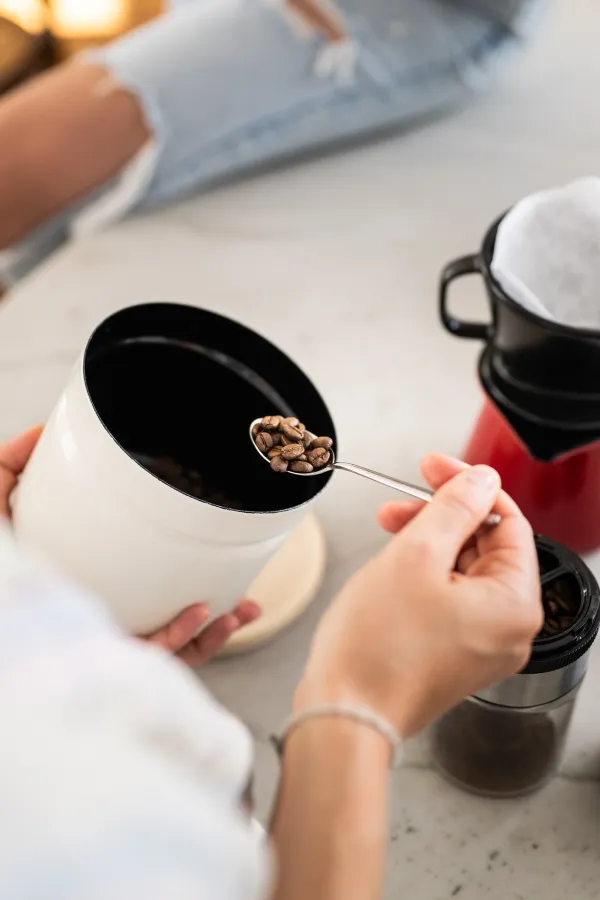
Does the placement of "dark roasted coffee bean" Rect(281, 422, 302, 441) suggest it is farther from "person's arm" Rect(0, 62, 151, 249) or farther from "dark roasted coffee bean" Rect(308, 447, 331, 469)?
"person's arm" Rect(0, 62, 151, 249)

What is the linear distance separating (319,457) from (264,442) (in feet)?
0.10

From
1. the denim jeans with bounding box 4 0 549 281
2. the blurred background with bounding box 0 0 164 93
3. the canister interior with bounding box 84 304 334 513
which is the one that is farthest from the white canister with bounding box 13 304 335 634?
the blurred background with bounding box 0 0 164 93

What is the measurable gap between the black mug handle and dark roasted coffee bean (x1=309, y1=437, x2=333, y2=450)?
0.54 feet


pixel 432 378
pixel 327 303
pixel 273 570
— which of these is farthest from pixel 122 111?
pixel 273 570

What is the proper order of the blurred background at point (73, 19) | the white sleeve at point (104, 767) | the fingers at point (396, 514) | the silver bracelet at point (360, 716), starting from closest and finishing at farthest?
the white sleeve at point (104, 767) → the silver bracelet at point (360, 716) → the fingers at point (396, 514) → the blurred background at point (73, 19)

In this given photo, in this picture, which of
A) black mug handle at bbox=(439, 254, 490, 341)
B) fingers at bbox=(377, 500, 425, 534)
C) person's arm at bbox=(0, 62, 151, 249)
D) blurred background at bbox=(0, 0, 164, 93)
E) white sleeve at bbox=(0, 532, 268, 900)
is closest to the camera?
white sleeve at bbox=(0, 532, 268, 900)

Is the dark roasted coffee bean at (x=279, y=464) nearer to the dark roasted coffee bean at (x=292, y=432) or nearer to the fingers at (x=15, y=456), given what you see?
the dark roasted coffee bean at (x=292, y=432)

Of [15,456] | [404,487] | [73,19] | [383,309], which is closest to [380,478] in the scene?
[404,487]

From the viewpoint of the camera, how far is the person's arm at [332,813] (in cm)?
34

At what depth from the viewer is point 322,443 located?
49 centimetres

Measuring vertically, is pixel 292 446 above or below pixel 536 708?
above

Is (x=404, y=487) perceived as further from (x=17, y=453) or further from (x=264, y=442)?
(x=17, y=453)

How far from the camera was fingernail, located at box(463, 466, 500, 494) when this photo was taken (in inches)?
16.9

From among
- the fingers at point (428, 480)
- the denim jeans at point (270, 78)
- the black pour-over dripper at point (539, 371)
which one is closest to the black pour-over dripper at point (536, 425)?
the black pour-over dripper at point (539, 371)
